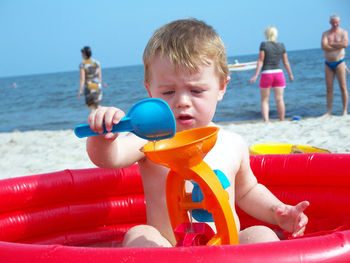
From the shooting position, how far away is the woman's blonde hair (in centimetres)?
564

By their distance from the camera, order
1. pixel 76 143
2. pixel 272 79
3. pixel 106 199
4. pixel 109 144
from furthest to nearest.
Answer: pixel 272 79, pixel 76 143, pixel 106 199, pixel 109 144

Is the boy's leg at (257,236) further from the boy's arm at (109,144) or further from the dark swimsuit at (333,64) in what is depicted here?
the dark swimsuit at (333,64)

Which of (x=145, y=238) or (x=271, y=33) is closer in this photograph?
(x=145, y=238)

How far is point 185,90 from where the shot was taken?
4.70 ft

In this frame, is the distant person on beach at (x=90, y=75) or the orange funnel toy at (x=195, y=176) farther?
the distant person on beach at (x=90, y=75)

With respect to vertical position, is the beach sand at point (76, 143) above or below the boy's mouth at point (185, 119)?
below

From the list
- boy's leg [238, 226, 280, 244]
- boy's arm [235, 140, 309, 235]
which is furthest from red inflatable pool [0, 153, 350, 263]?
boy's leg [238, 226, 280, 244]

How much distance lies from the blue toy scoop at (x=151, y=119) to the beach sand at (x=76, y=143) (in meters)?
2.96

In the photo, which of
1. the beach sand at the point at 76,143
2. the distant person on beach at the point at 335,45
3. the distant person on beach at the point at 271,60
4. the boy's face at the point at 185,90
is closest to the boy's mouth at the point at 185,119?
the boy's face at the point at 185,90

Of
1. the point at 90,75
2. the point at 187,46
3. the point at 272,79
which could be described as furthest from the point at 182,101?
the point at 90,75

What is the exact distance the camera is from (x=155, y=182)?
158 cm

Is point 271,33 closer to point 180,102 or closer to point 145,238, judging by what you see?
point 180,102

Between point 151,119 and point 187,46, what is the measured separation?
52cm

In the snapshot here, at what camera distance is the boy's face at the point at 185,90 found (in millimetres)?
1417
